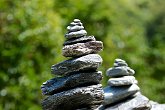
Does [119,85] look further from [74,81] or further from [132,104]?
[74,81]

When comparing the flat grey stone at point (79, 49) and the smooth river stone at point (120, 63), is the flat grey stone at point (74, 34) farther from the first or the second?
the smooth river stone at point (120, 63)

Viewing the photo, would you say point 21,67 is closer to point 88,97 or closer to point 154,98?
point 154,98

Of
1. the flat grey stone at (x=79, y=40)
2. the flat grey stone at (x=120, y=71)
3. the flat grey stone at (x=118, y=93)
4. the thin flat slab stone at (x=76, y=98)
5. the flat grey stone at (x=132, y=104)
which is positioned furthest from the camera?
the flat grey stone at (x=120, y=71)

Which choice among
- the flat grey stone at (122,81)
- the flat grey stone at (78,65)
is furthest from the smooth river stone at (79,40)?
the flat grey stone at (122,81)

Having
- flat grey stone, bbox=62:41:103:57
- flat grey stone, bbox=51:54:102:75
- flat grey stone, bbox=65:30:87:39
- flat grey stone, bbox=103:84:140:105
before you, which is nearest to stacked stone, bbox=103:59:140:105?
flat grey stone, bbox=103:84:140:105

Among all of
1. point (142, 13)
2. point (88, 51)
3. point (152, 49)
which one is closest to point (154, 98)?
point (152, 49)

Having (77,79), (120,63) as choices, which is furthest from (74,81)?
(120,63)

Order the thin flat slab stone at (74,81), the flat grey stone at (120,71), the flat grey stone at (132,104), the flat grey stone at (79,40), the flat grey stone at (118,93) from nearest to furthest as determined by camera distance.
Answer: the thin flat slab stone at (74,81), the flat grey stone at (79,40), the flat grey stone at (132,104), the flat grey stone at (118,93), the flat grey stone at (120,71)

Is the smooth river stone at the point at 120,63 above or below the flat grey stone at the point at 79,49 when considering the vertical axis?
above

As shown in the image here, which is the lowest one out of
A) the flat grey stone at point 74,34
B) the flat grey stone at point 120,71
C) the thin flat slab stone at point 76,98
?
the thin flat slab stone at point 76,98
